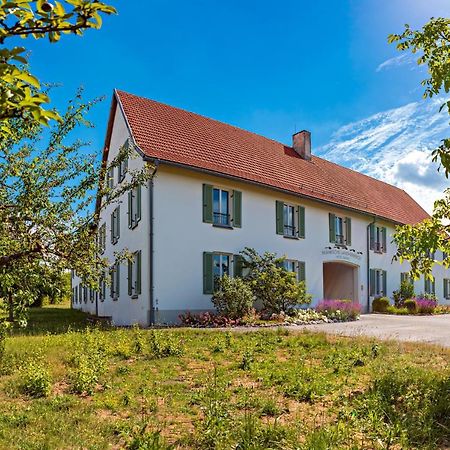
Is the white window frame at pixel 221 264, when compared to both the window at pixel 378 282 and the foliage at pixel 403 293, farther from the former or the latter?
the foliage at pixel 403 293

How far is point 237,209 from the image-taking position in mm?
18594

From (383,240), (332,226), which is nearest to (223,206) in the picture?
(332,226)

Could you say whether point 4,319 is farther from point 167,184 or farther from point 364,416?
point 167,184

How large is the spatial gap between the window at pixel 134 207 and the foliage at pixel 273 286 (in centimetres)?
416

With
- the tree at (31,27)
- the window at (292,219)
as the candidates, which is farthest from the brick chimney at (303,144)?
the tree at (31,27)

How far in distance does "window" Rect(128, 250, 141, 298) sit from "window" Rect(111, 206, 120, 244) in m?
3.70

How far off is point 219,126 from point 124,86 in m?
4.77

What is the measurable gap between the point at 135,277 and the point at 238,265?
12.5 feet

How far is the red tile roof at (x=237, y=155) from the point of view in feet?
59.2

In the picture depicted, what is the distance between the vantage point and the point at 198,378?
724 cm

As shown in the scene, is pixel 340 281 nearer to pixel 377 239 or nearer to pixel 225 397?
pixel 377 239

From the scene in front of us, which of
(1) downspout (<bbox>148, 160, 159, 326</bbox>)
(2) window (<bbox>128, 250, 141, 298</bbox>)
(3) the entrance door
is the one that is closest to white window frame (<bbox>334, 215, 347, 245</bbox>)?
(3) the entrance door

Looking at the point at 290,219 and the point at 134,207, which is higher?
the point at 134,207

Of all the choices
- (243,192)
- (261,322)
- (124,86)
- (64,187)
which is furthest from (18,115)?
(124,86)
